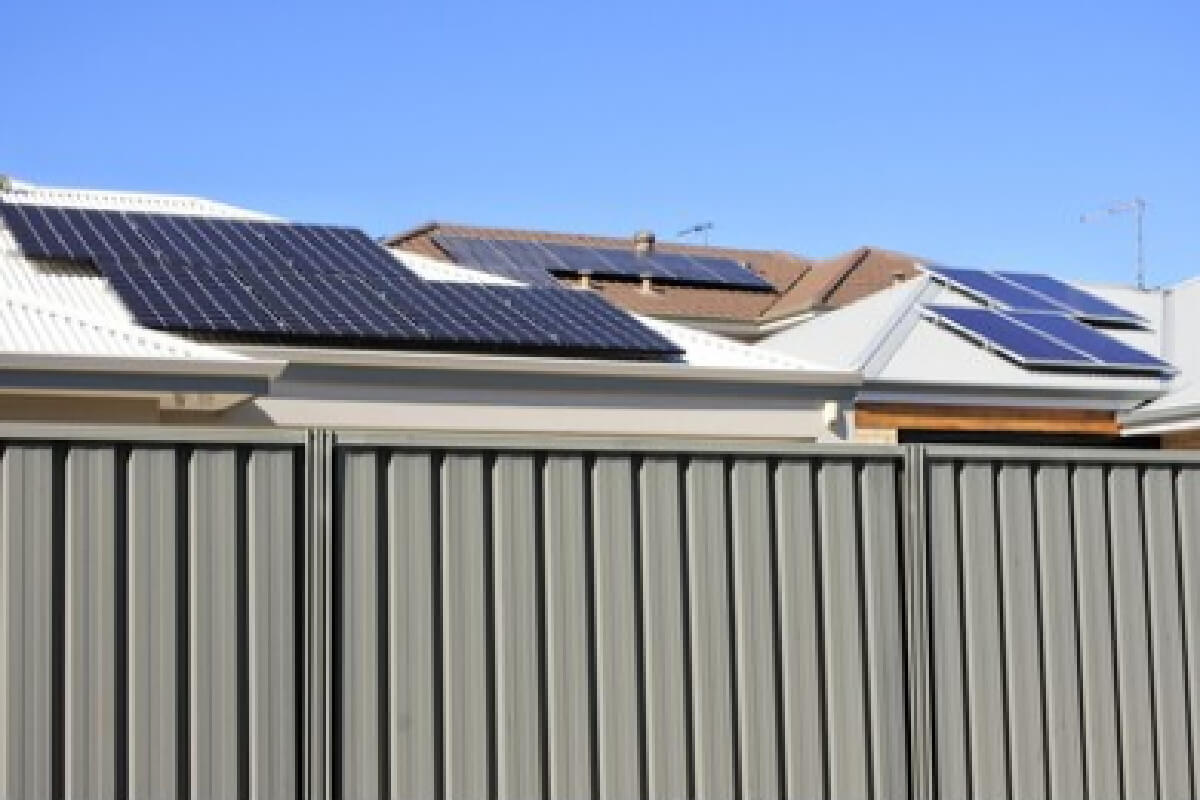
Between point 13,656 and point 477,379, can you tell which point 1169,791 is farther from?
point 477,379

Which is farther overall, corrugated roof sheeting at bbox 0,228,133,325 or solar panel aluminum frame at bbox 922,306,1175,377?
solar panel aluminum frame at bbox 922,306,1175,377

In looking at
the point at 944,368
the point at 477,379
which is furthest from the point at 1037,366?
the point at 477,379

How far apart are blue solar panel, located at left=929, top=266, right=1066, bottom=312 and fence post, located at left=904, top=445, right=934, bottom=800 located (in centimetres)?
1444

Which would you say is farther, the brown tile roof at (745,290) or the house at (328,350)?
the brown tile roof at (745,290)

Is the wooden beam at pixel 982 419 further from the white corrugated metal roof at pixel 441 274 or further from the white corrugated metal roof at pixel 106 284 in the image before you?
the white corrugated metal roof at pixel 441 274

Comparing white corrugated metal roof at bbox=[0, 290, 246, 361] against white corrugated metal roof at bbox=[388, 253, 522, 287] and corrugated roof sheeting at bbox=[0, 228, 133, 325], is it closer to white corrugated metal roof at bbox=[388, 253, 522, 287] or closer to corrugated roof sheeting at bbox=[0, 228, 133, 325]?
corrugated roof sheeting at bbox=[0, 228, 133, 325]

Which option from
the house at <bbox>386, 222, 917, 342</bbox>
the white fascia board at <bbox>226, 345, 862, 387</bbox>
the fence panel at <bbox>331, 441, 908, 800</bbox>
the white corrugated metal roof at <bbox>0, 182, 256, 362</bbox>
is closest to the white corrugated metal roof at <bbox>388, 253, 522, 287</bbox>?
the white fascia board at <bbox>226, 345, 862, 387</bbox>

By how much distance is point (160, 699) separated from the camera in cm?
624

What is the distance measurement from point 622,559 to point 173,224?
1058 cm

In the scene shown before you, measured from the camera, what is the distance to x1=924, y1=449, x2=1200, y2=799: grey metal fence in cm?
766

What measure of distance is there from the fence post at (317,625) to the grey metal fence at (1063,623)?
2.73m

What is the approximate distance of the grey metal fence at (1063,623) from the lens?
7656mm

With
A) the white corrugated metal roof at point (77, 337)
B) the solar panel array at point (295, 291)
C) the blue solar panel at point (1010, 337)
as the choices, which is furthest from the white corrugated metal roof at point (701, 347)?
the white corrugated metal roof at point (77, 337)

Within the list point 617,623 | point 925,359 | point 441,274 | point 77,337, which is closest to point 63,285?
point 77,337
